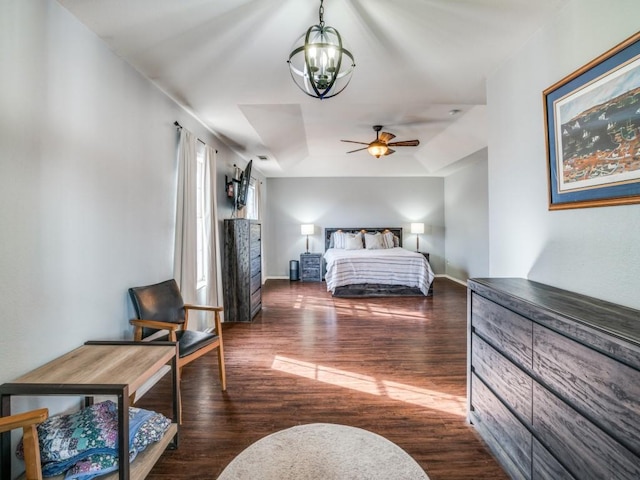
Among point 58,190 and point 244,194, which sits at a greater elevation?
point 244,194

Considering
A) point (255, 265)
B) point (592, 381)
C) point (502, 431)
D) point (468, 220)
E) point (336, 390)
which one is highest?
point (468, 220)

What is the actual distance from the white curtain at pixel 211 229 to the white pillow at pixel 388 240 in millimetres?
4507

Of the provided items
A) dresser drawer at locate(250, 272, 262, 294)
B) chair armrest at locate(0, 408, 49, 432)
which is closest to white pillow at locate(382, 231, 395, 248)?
dresser drawer at locate(250, 272, 262, 294)

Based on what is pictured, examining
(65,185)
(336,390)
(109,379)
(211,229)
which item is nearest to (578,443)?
(336,390)

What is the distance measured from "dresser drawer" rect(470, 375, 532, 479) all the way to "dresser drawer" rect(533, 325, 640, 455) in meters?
0.39

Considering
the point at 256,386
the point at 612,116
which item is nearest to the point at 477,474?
the point at 256,386

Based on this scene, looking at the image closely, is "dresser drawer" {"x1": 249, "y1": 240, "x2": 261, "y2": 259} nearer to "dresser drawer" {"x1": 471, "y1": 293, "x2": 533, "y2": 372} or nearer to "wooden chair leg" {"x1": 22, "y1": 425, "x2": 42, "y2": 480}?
"dresser drawer" {"x1": 471, "y1": 293, "x2": 533, "y2": 372}

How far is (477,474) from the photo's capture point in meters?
1.63

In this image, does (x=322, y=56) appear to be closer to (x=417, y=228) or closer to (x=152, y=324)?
(x=152, y=324)

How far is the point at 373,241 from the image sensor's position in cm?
733

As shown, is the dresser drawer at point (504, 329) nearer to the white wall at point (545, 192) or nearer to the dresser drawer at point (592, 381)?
the dresser drawer at point (592, 381)

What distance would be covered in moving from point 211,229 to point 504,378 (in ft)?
11.1

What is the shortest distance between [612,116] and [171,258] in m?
3.30

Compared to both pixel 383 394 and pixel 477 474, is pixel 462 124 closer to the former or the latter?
pixel 383 394
